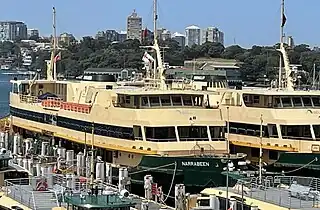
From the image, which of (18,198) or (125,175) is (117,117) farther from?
(18,198)

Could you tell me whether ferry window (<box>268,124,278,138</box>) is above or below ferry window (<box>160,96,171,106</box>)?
below

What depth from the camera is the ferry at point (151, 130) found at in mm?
33500

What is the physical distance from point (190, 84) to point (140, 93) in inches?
494

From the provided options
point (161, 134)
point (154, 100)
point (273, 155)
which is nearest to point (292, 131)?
point (273, 155)

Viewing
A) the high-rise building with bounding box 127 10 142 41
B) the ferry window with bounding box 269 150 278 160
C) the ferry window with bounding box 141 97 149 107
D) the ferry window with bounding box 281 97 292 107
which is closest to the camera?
the ferry window with bounding box 269 150 278 160

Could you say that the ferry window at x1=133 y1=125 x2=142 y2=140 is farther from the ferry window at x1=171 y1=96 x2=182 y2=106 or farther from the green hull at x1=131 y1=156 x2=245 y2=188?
the ferry window at x1=171 y1=96 x2=182 y2=106

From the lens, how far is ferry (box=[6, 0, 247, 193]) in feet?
A: 110

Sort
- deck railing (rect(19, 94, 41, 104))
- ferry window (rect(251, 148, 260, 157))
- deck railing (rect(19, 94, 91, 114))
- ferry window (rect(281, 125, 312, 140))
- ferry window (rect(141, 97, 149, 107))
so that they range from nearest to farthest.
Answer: ferry window (rect(281, 125, 312, 140)) < ferry window (rect(141, 97, 149, 107)) < ferry window (rect(251, 148, 260, 157)) < deck railing (rect(19, 94, 91, 114)) < deck railing (rect(19, 94, 41, 104))

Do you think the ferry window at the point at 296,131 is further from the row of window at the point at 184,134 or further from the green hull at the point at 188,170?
the green hull at the point at 188,170

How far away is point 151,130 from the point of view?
35.4 metres

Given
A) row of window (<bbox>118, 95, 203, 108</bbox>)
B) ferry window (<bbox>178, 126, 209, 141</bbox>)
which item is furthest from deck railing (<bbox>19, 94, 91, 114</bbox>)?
ferry window (<bbox>178, 126, 209, 141</bbox>)

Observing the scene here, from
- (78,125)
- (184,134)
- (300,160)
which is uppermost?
(184,134)

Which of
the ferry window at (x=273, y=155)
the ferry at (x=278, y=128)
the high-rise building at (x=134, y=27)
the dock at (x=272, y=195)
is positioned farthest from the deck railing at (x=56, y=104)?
the high-rise building at (x=134, y=27)

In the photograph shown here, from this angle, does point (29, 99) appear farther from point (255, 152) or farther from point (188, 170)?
point (188, 170)
